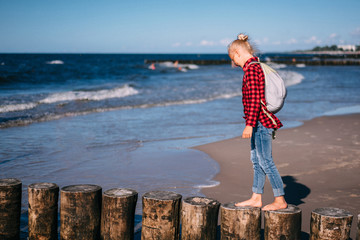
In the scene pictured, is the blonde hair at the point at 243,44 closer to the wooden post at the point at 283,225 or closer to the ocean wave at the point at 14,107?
the wooden post at the point at 283,225

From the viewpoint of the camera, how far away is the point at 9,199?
324 cm

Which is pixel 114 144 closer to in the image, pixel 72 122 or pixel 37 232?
pixel 72 122

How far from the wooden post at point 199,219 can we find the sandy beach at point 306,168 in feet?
4.23

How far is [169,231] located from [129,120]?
8316mm

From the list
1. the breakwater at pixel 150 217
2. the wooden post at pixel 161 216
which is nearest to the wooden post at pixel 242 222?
the breakwater at pixel 150 217

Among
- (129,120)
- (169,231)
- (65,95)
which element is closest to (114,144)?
(129,120)

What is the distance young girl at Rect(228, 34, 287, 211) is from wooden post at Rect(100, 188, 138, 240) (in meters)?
0.99

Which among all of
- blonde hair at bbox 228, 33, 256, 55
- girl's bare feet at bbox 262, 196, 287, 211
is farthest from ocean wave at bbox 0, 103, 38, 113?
girl's bare feet at bbox 262, 196, 287, 211

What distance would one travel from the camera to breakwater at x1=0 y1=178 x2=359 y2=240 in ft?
9.64

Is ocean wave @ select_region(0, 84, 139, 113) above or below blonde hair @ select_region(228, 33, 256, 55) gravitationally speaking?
below

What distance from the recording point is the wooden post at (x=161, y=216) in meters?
2.99

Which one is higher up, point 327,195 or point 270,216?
point 270,216

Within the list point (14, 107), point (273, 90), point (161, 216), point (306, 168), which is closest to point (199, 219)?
point (161, 216)

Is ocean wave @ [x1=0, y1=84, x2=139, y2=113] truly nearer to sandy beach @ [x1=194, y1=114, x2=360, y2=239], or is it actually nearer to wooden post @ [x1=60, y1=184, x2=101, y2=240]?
sandy beach @ [x1=194, y1=114, x2=360, y2=239]
